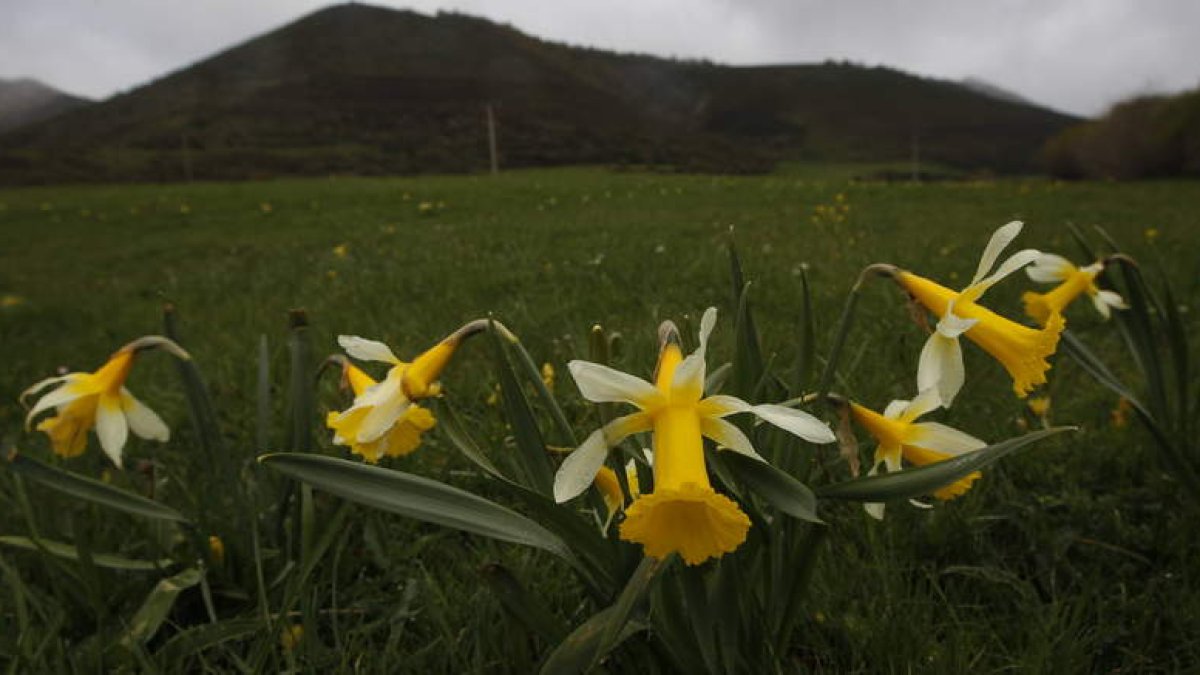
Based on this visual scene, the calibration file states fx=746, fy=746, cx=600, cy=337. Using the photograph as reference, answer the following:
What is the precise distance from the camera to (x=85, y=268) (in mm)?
7297

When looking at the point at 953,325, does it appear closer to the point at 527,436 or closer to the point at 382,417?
the point at 527,436

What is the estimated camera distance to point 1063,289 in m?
1.54

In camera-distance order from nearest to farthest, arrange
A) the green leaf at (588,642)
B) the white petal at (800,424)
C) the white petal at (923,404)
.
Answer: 1. the white petal at (800,424)
2. the green leaf at (588,642)
3. the white petal at (923,404)

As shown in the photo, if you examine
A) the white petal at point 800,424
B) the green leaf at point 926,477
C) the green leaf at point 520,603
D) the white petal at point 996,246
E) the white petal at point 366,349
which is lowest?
the green leaf at point 520,603

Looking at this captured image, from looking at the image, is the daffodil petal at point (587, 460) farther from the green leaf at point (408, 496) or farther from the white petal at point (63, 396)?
the white petal at point (63, 396)

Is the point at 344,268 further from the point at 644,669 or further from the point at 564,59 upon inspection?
the point at 564,59

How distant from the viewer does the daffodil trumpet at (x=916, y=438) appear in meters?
0.97

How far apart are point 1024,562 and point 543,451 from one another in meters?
1.16

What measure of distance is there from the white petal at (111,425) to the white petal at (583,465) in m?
0.88

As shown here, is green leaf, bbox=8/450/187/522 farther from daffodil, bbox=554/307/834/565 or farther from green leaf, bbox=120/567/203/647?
daffodil, bbox=554/307/834/565

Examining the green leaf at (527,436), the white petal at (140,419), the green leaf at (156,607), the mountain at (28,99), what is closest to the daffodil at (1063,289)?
the green leaf at (527,436)

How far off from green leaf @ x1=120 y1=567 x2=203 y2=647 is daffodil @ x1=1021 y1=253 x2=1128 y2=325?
1.78 meters

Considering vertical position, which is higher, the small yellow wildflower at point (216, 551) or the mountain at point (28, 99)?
the mountain at point (28, 99)

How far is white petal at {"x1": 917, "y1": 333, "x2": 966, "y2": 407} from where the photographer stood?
0.91 metres
